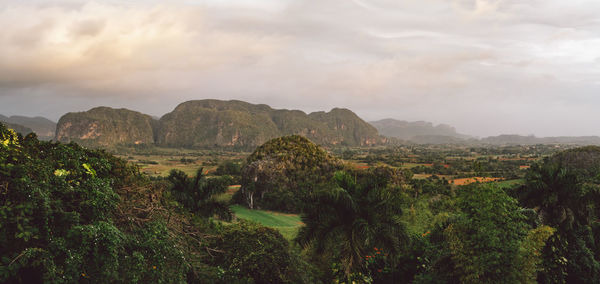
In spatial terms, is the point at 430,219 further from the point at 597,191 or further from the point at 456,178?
the point at 456,178

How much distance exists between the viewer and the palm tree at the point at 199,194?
1761 cm

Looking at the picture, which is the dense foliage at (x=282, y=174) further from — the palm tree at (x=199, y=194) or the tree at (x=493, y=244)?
the tree at (x=493, y=244)

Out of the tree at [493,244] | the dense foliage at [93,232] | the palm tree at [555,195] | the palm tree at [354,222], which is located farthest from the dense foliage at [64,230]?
the palm tree at [555,195]

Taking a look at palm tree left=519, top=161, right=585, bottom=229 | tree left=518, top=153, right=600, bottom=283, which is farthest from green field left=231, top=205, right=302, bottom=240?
tree left=518, top=153, right=600, bottom=283

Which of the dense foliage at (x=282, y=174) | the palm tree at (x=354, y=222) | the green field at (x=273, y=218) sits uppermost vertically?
the palm tree at (x=354, y=222)

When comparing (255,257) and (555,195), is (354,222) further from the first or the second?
(555,195)

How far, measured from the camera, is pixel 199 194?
59.8 feet

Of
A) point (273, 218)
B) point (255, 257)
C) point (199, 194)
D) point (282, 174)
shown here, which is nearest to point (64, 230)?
point (255, 257)

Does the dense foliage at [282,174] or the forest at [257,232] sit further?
the dense foliage at [282,174]

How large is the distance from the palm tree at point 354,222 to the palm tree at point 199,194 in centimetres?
842

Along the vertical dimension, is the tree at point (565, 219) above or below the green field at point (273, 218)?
A: above

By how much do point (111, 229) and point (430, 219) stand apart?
19.6 meters

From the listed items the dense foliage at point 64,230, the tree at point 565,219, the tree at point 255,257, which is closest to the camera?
the dense foliage at point 64,230

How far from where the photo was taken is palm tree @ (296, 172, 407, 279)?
1044 cm
